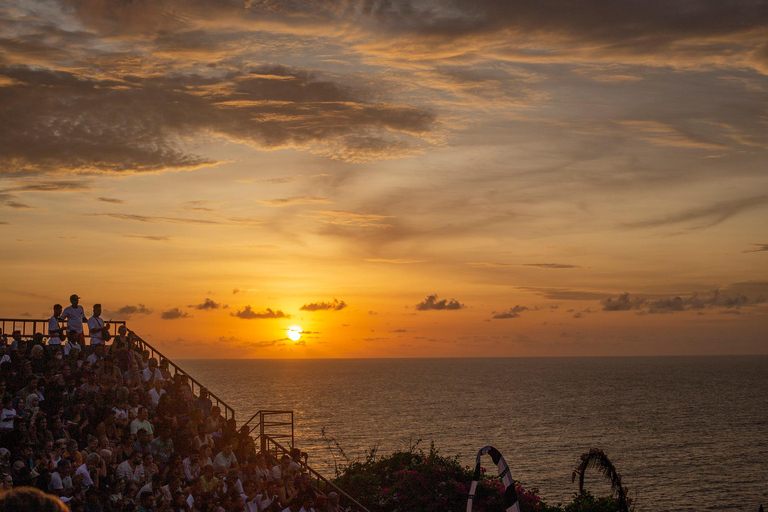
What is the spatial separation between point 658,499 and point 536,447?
25894 millimetres

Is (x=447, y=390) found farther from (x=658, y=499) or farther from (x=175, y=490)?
(x=175, y=490)

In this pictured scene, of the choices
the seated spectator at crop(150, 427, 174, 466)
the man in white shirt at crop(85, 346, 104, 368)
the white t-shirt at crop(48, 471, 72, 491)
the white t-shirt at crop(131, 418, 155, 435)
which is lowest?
the white t-shirt at crop(48, 471, 72, 491)

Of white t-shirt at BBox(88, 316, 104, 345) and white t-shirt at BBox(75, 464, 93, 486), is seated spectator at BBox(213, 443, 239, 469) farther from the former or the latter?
white t-shirt at BBox(88, 316, 104, 345)

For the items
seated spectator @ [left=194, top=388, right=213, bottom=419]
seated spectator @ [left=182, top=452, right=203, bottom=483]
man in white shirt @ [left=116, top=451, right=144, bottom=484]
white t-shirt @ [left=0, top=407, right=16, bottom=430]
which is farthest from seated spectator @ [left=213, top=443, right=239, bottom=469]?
white t-shirt @ [left=0, top=407, right=16, bottom=430]

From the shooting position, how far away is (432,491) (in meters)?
25.9

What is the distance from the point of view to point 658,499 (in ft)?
184

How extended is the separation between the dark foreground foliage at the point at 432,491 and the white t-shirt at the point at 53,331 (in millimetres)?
13199

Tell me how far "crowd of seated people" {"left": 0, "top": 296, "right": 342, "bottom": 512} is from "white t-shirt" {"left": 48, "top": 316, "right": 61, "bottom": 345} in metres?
0.25

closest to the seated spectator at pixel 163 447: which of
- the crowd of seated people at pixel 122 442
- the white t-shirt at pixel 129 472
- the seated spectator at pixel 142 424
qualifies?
the crowd of seated people at pixel 122 442

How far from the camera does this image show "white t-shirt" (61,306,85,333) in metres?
20.8

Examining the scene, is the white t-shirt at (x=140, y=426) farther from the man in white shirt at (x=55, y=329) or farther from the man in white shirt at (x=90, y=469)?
the man in white shirt at (x=55, y=329)

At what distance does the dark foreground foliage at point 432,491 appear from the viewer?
82.4 feet

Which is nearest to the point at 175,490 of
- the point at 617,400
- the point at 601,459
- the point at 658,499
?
the point at 601,459

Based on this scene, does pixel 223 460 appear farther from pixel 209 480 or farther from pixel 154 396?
pixel 154 396
